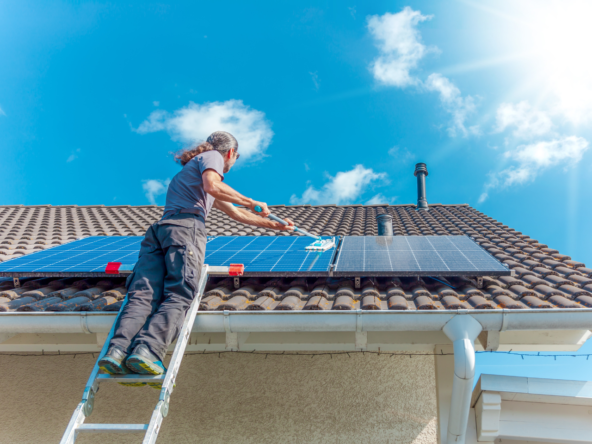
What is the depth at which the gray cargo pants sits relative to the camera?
8.51 ft

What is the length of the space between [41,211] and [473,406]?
11433mm

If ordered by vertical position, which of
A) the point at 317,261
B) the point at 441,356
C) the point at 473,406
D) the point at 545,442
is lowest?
the point at 545,442

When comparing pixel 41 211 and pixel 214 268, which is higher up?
pixel 41 211

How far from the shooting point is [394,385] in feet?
14.3

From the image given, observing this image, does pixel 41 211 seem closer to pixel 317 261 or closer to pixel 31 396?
pixel 31 396

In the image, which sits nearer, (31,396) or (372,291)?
(372,291)

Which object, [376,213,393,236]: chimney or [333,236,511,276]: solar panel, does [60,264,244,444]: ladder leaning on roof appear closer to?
[333,236,511,276]: solar panel

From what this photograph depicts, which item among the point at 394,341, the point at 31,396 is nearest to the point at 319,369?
the point at 394,341

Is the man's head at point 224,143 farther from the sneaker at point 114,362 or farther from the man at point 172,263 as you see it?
the sneaker at point 114,362

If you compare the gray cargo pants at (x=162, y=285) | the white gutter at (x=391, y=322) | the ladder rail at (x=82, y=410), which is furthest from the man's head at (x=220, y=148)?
the ladder rail at (x=82, y=410)

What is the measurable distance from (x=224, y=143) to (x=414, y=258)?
2378mm

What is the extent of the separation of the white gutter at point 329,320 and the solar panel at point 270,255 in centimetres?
73

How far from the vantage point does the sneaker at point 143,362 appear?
2391mm

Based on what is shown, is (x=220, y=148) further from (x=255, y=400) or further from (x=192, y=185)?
(x=255, y=400)
